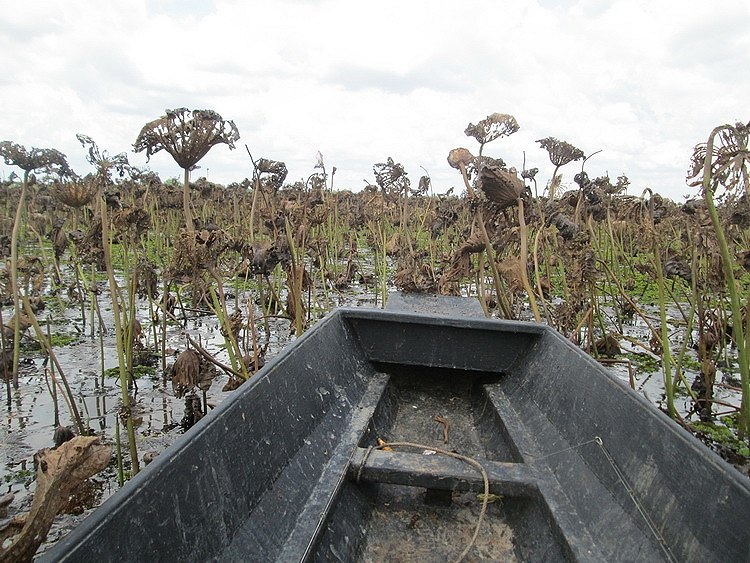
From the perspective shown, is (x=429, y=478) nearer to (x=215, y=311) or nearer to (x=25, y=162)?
(x=215, y=311)

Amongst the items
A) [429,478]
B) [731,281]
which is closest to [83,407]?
[429,478]

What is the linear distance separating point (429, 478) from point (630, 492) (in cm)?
70

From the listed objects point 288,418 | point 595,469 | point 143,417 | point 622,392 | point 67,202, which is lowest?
point 143,417

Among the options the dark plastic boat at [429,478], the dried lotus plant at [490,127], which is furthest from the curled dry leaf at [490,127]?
the dark plastic boat at [429,478]

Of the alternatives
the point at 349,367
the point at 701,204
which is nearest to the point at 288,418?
the point at 349,367

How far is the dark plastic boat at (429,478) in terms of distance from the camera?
4.76ft

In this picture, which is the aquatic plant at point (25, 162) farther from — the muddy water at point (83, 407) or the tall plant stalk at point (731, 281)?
the tall plant stalk at point (731, 281)

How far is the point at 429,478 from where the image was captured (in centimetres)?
215

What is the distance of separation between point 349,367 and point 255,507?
1395mm

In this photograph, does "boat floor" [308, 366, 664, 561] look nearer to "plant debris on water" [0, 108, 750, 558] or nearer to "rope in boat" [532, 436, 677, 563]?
"rope in boat" [532, 436, 677, 563]

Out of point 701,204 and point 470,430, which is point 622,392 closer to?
point 470,430

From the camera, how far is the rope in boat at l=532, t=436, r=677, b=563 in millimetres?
1622

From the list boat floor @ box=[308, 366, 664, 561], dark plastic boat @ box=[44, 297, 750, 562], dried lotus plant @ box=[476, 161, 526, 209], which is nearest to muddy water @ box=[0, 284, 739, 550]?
dark plastic boat @ box=[44, 297, 750, 562]

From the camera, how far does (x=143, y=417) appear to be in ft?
12.0
